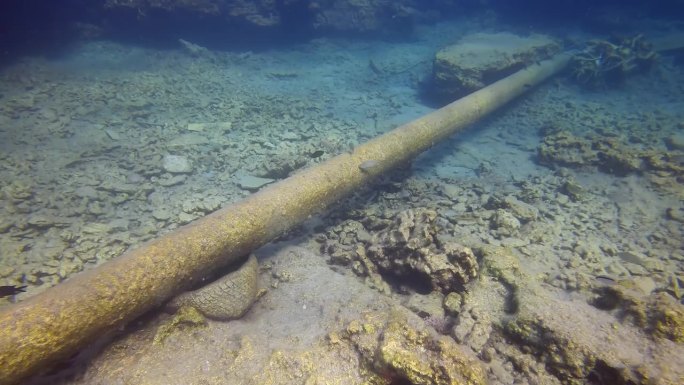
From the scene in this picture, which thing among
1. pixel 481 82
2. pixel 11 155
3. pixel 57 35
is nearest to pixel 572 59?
pixel 481 82

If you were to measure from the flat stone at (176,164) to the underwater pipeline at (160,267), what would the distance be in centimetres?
336

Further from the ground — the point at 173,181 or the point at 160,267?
the point at 160,267

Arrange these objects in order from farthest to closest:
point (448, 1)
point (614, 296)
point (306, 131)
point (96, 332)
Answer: point (448, 1) < point (306, 131) < point (614, 296) < point (96, 332)

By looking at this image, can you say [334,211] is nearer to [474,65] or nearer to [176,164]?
[176,164]

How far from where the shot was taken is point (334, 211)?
5809 mm

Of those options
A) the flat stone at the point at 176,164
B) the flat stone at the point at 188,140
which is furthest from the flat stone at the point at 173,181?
the flat stone at the point at 188,140

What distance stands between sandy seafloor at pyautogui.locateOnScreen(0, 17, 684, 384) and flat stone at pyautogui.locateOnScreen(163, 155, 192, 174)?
0.10m

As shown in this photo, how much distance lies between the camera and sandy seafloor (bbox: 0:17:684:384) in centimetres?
300

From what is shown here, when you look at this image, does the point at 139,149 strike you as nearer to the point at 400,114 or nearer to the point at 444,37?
the point at 400,114

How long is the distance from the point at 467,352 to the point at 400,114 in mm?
8861

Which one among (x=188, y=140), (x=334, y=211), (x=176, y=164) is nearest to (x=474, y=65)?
(x=334, y=211)

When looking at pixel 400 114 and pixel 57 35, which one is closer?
pixel 400 114

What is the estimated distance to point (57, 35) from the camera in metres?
14.0

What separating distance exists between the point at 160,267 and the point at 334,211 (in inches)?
120
